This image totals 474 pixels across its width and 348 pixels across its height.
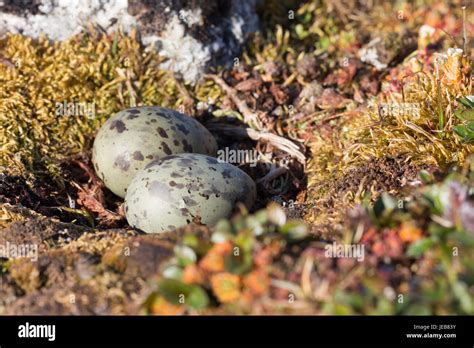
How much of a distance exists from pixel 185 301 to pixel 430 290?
3.19 feet

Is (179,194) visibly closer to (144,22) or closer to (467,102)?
(467,102)

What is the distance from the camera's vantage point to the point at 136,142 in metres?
4.56

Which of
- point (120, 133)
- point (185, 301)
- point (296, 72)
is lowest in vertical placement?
point (185, 301)

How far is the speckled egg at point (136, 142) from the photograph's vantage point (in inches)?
180

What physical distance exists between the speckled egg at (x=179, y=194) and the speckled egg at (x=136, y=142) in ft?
0.91

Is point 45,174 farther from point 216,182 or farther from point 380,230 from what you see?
point 380,230

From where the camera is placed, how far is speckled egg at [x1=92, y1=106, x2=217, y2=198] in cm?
456

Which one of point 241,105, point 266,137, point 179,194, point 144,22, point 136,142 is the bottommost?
point 179,194

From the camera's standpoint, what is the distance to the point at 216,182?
4.21 metres

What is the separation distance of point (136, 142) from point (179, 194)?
0.66 metres

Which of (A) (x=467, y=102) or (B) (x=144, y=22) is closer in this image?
(A) (x=467, y=102)

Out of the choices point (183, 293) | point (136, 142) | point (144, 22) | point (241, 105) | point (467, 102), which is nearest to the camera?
point (183, 293)

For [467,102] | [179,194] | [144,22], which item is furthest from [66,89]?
[467,102]
